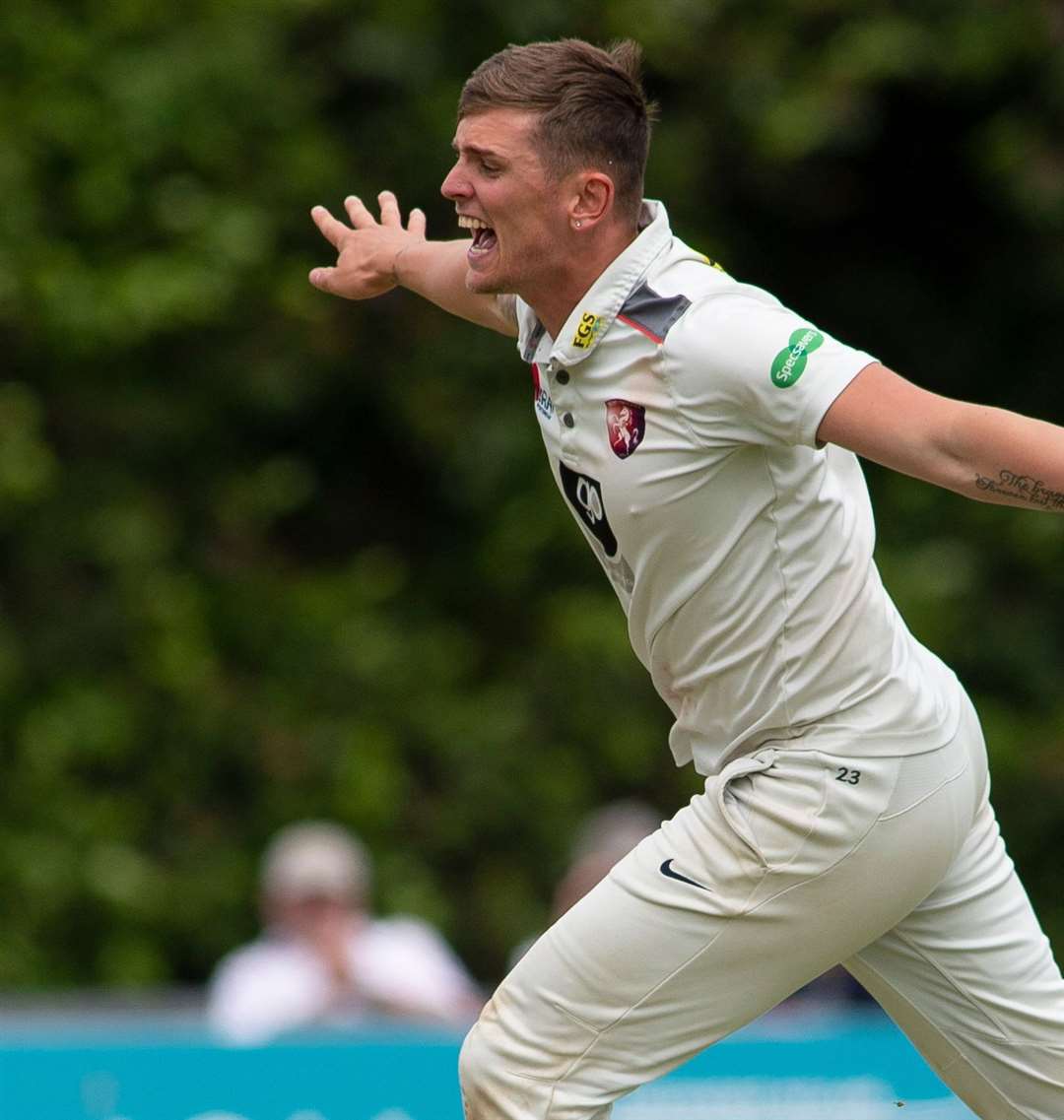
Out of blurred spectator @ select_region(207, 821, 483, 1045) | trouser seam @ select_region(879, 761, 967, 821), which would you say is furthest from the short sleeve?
blurred spectator @ select_region(207, 821, 483, 1045)

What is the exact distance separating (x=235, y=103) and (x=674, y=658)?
727 centimetres

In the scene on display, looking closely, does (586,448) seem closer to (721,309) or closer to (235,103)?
(721,309)

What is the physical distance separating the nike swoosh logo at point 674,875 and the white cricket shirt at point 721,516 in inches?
10.2

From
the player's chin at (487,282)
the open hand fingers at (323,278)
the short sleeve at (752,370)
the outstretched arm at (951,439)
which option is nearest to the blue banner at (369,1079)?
the open hand fingers at (323,278)

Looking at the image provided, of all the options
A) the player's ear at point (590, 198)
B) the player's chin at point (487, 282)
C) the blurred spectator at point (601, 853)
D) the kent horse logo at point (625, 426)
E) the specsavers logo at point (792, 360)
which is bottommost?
the specsavers logo at point (792, 360)

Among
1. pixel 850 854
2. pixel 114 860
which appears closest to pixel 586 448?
pixel 850 854

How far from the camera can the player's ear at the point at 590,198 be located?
361 centimetres

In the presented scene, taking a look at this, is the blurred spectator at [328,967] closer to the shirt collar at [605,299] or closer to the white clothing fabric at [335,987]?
the white clothing fabric at [335,987]

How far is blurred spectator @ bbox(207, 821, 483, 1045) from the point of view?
7.32m

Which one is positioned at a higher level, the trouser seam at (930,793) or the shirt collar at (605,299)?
the shirt collar at (605,299)

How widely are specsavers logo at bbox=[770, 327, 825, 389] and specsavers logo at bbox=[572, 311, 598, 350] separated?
0.38 m

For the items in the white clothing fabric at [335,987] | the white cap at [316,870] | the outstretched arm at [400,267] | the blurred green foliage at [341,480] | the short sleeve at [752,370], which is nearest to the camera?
the short sleeve at [752,370]

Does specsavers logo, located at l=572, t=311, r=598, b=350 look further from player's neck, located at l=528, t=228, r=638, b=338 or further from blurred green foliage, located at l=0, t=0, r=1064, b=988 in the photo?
blurred green foliage, located at l=0, t=0, r=1064, b=988

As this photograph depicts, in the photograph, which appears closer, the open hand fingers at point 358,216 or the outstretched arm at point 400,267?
the outstretched arm at point 400,267
